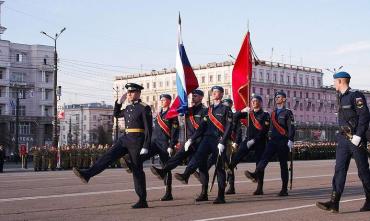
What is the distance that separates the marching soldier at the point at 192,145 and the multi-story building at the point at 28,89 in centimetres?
7488

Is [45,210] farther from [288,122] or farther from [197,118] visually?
[288,122]

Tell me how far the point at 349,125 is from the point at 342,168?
0.68m

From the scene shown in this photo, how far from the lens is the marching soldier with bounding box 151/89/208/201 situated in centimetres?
1152

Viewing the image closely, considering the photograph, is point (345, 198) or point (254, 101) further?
point (254, 101)

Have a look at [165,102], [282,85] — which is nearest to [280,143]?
[165,102]

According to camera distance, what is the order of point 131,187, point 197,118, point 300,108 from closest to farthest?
point 197,118
point 131,187
point 300,108

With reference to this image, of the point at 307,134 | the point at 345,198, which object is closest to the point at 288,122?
the point at 345,198

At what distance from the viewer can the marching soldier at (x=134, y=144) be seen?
1053cm

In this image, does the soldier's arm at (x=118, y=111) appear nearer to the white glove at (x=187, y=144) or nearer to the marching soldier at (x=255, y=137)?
the white glove at (x=187, y=144)

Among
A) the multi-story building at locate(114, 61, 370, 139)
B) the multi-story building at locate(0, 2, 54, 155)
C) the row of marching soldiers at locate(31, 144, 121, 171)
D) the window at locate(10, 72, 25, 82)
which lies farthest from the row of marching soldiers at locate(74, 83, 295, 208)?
the multi-story building at locate(114, 61, 370, 139)

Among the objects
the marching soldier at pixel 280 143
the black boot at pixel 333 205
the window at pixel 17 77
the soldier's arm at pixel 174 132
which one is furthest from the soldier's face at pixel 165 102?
the window at pixel 17 77

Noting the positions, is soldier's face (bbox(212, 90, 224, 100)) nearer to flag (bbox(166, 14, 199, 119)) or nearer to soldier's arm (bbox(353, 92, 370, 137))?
flag (bbox(166, 14, 199, 119))

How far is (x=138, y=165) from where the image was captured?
1055 cm

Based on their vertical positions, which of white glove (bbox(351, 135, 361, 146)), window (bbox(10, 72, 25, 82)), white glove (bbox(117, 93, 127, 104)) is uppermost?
window (bbox(10, 72, 25, 82))
